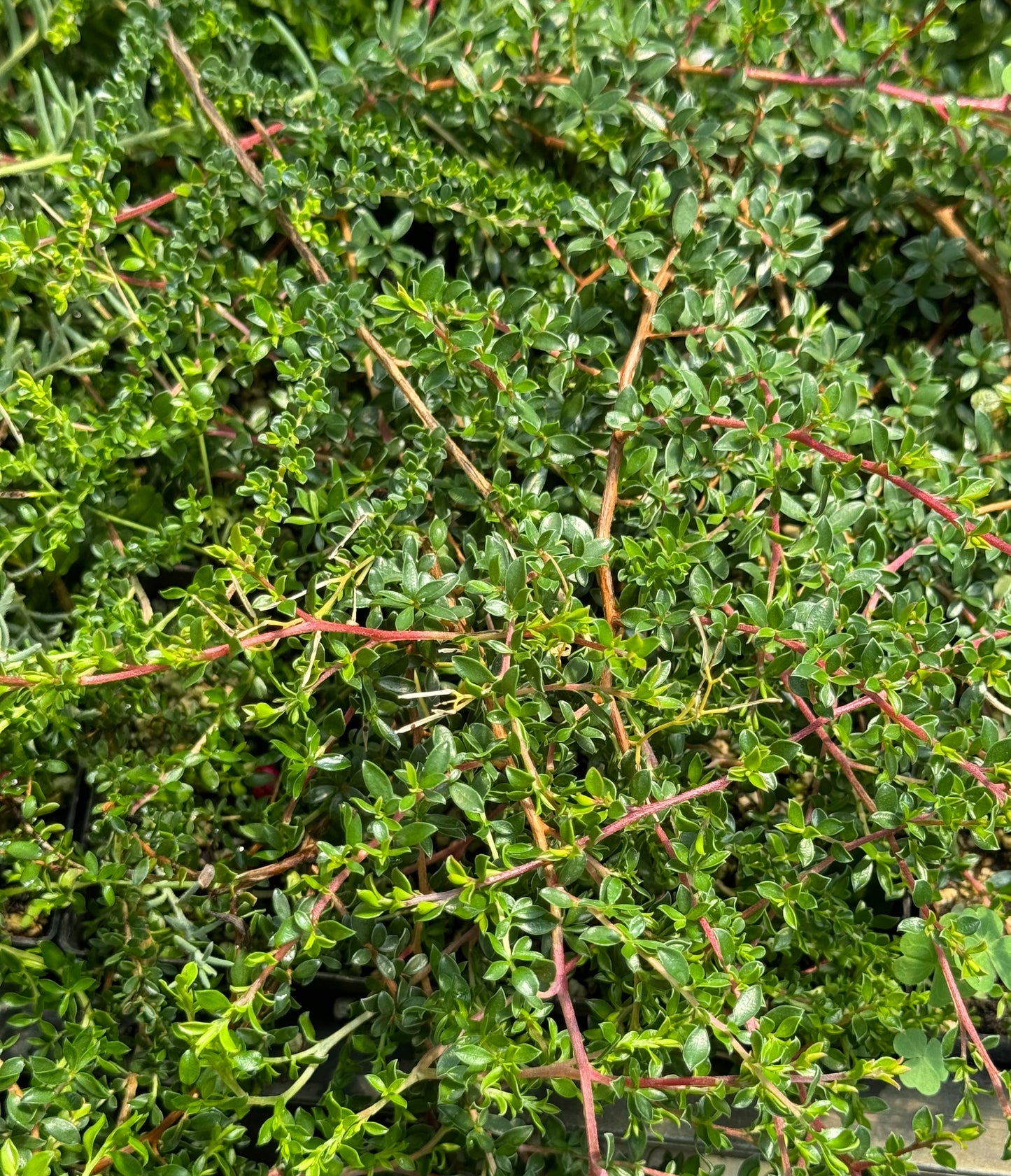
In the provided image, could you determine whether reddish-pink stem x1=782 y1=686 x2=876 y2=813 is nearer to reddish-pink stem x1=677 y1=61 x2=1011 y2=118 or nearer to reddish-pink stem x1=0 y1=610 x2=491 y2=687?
reddish-pink stem x1=0 y1=610 x2=491 y2=687

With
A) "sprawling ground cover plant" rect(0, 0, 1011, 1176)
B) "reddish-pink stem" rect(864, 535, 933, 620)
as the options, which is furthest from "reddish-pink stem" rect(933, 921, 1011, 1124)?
"reddish-pink stem" rect(864, 535, 933, 620)

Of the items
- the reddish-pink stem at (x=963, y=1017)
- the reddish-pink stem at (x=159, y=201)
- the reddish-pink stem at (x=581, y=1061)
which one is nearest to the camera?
the reddish-pink stem at (x=581, y=1061)

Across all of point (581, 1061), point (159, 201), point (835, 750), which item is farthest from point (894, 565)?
point (159, 201)

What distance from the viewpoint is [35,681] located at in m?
0.93

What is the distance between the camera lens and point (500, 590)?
958mm

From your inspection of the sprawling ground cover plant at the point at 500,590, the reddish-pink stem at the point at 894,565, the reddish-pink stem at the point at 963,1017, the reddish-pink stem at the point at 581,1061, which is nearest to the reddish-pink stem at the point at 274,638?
the sprawling ground cover plant at the point at 500,590

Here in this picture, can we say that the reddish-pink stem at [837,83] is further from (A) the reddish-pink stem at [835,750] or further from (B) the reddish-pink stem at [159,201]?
(A) the reddish-pink stem at [835,750]

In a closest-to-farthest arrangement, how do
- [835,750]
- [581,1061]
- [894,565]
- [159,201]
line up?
[581,1061]
[835,750]
[894,565]
[159,201]

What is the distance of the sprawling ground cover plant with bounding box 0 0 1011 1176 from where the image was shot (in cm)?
94

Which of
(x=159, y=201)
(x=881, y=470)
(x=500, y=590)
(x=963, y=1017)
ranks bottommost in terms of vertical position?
(x=963, y=1017)

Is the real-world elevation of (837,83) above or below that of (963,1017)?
above

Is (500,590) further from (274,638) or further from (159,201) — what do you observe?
(159,201)

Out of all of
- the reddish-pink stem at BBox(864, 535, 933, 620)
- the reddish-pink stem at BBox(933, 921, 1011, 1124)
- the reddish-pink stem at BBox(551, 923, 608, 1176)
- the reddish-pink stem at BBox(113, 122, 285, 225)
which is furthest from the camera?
the reddish-pink stem at BBox(113, 122, 285, 225)

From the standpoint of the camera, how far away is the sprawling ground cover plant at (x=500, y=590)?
94 cm
